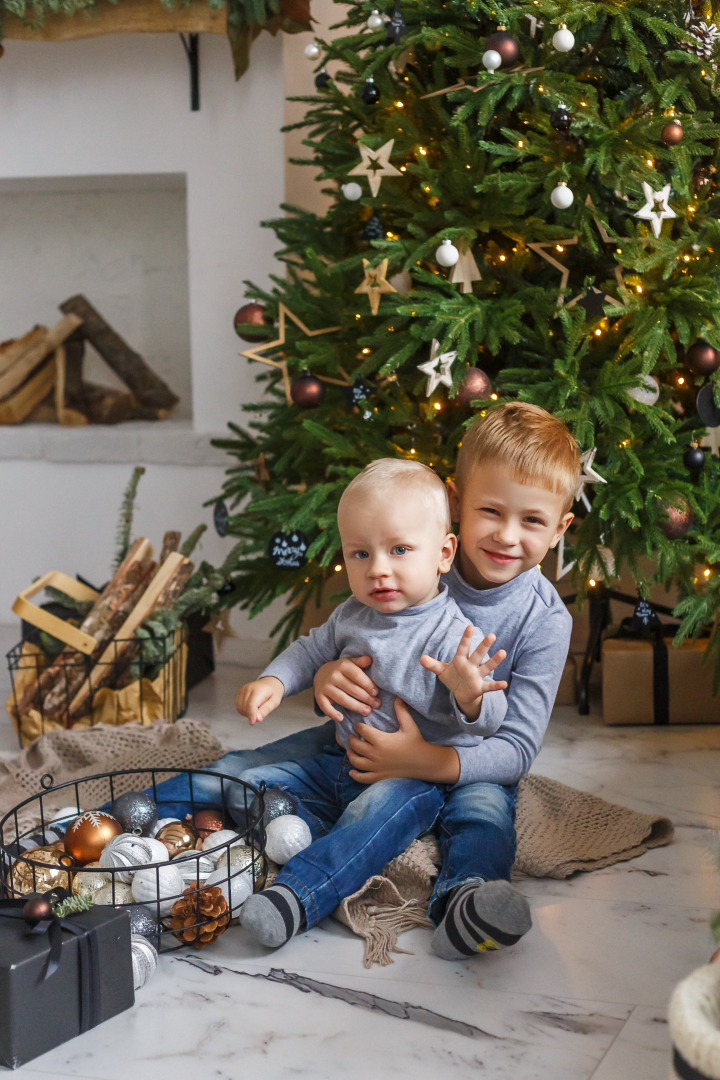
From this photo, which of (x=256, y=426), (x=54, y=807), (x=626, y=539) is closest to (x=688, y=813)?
(x=626, y=539)

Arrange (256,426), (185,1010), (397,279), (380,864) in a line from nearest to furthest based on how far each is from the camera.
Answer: (185,1010) < (380,864) < (256,426) < (397,279)

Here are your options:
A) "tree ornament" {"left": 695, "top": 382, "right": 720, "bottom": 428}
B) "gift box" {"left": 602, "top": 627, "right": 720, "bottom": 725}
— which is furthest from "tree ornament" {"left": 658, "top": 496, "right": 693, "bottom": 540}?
"gift box" {"left": 602, "top": 627, "right": 720, "bottom": 725}

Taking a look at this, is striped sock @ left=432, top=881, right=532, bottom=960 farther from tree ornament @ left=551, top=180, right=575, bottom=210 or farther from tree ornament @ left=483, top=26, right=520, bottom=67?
tree ornament @ left=483, top=26, right=520, bottom=67

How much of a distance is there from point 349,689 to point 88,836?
1.35ft

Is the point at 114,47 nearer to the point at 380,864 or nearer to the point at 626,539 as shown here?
the point at 626,539

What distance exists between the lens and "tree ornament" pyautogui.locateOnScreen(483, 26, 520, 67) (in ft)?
6.13

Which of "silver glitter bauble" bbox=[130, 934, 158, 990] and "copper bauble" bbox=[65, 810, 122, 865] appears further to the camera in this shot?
"copper bauble" bbox=[65, 810, 122, 865]

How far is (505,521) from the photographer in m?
1.51

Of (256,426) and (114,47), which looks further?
(114,47)

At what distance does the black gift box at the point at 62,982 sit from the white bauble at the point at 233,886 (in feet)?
0.62

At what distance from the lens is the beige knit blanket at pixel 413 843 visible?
1.40 meters

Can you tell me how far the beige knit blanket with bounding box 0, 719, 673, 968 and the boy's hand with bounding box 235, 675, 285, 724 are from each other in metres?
0.27

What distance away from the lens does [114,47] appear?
2.75 metres

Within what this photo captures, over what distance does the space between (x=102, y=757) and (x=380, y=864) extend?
72 cm
